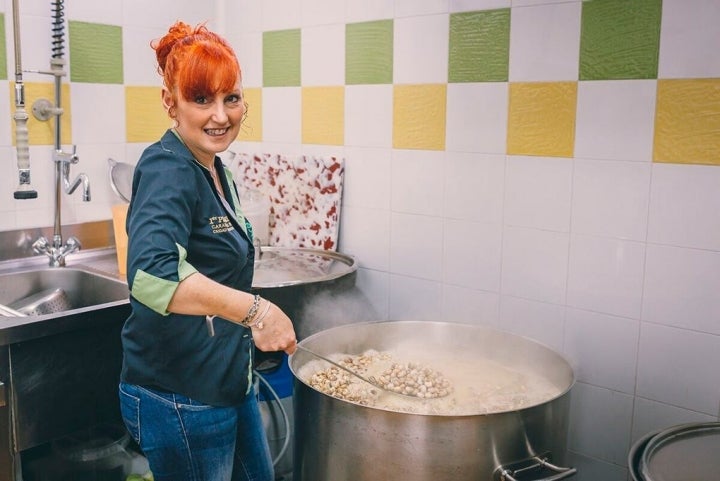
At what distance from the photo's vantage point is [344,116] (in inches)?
104

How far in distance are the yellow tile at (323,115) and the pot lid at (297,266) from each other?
16.1 inches

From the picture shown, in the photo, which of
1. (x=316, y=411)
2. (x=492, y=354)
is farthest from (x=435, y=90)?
(x=316, y=411)

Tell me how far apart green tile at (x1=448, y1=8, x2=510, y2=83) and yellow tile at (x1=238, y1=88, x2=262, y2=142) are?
899 millimetres

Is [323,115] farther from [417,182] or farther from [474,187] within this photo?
[474,187]

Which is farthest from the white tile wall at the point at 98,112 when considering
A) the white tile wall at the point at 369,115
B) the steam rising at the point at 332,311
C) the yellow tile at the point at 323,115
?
the steam rising at the point at 332,311

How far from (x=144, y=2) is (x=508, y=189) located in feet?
5.02

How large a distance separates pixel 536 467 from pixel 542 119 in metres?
0.97

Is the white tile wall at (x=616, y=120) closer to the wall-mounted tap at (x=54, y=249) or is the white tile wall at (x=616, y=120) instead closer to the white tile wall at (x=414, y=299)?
the white tile wall at (x=414, y=299)

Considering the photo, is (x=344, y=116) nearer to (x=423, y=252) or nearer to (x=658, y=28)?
(x=423, y=252)

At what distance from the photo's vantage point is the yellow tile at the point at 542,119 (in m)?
2.08

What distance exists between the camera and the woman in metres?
1.41

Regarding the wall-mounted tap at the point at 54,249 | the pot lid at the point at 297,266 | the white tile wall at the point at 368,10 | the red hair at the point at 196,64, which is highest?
the white tile wall at the point at 368,10

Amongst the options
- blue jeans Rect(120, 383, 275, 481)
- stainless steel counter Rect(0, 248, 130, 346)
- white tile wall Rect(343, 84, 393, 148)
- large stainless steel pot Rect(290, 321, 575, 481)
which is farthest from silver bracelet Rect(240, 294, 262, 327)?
white tile wall Rect(343, 84, 393, 148)

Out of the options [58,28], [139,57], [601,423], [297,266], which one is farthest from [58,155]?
[601,423]
